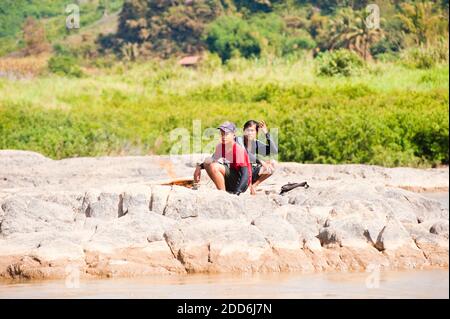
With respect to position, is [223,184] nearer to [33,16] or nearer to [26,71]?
[26,71]

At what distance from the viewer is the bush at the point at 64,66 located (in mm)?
36284

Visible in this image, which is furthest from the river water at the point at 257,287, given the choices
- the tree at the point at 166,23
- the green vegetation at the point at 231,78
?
the tree at the point at 166,23

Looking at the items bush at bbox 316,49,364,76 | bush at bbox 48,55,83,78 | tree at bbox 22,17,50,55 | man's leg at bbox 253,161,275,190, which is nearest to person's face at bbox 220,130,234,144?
man's leg at bbox 253,161,275,190

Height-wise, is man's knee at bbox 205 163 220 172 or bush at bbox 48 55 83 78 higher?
man's knee at bbox 205 163 220 172

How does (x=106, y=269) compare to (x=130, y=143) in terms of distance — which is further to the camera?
(x=130, y=143)

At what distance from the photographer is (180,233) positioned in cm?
1005

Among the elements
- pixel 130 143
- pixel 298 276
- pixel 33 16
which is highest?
pixel 298 276

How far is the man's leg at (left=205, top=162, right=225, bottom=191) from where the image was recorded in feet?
37.2

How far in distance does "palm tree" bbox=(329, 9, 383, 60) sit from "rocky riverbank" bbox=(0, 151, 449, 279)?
2743cm

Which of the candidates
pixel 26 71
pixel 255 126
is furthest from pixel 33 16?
pixel 255 126

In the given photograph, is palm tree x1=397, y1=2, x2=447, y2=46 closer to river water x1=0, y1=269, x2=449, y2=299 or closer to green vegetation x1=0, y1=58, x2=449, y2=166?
green vegetation x1=0, y1=58, x2=449, y2=166

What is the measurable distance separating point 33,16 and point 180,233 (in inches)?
1398

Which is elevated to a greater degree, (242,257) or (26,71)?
(242,257)

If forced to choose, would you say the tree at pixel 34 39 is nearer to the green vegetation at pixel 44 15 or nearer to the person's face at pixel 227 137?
the green vegetation at pixel 44 15
